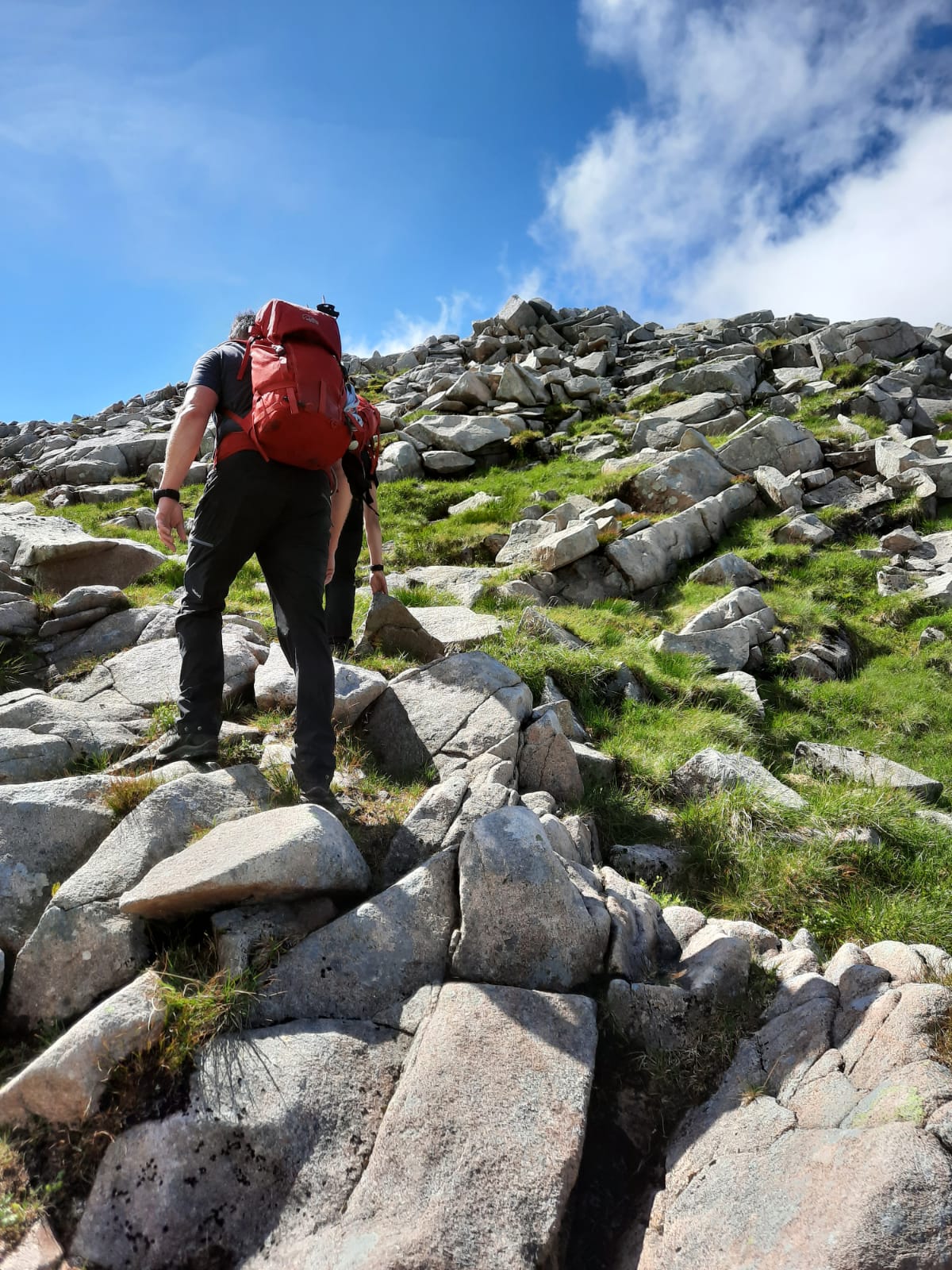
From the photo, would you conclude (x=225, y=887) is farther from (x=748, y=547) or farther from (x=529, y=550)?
(x=748, y=547)

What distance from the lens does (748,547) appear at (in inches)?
610

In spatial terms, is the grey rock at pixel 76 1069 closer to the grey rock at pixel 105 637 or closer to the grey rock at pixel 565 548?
the grey rock at pixel 105 637

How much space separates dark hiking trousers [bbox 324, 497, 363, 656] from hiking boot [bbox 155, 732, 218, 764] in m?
2.90

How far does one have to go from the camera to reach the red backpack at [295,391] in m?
4.94

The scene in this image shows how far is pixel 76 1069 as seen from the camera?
134 inches

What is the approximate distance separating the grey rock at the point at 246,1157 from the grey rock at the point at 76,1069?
0.88 feet

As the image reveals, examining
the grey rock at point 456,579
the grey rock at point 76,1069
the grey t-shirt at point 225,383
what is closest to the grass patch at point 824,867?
the grey rock at point 76,1069

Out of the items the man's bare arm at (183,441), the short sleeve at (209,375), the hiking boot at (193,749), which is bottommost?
the hiking boot at (193,749)

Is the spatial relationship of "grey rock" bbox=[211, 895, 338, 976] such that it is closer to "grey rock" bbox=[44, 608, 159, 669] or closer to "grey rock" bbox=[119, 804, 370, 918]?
"grey rock" bbox=[119, 804, 370, 918]

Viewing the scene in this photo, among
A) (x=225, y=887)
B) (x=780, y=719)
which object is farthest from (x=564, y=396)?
(x=225, y=887)

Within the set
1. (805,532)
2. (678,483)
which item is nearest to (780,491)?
(805,532)

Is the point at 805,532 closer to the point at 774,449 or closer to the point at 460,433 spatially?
the point at 774,449

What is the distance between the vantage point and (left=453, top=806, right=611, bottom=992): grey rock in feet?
13.5

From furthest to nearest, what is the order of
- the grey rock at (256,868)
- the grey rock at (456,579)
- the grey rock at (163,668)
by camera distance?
the grey rock at (456,579)
the grey rock at (163,668)
the grey rock at (256,868)
